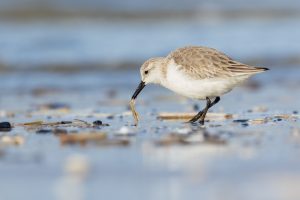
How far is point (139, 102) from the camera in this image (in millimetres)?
10258

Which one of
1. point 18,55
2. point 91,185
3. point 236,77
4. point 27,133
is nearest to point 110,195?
point 91,185

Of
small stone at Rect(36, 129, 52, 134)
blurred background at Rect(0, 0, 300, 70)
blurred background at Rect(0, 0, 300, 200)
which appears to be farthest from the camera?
blurred background at Rect(0, 0, 300, 70)

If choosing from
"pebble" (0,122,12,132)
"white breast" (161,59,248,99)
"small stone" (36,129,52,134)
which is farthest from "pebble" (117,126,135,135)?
"pebble" (0,122,12,132)

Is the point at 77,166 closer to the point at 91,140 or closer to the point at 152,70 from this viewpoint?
the point at 91,140

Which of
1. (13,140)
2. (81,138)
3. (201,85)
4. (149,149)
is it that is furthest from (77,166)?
(201,85)

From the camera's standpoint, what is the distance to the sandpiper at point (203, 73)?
8109 millimetres

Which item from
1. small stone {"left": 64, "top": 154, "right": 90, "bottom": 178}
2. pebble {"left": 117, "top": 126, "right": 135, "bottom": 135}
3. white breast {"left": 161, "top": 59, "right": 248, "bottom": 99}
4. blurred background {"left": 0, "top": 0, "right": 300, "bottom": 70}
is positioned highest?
blurred background {"left": 0, "top": 0, "right": 300, "bottom": 70}

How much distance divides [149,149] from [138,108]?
10.4 feet

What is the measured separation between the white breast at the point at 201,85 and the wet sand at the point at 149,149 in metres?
0.34

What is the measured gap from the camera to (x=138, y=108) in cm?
965

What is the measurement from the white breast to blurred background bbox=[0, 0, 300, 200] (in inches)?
13.3

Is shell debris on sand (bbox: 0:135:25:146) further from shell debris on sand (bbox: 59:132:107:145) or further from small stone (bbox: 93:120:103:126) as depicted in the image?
small stone (bbox: 93:120:103:126)

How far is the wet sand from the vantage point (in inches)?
205

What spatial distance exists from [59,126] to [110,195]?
2929 millimetres
